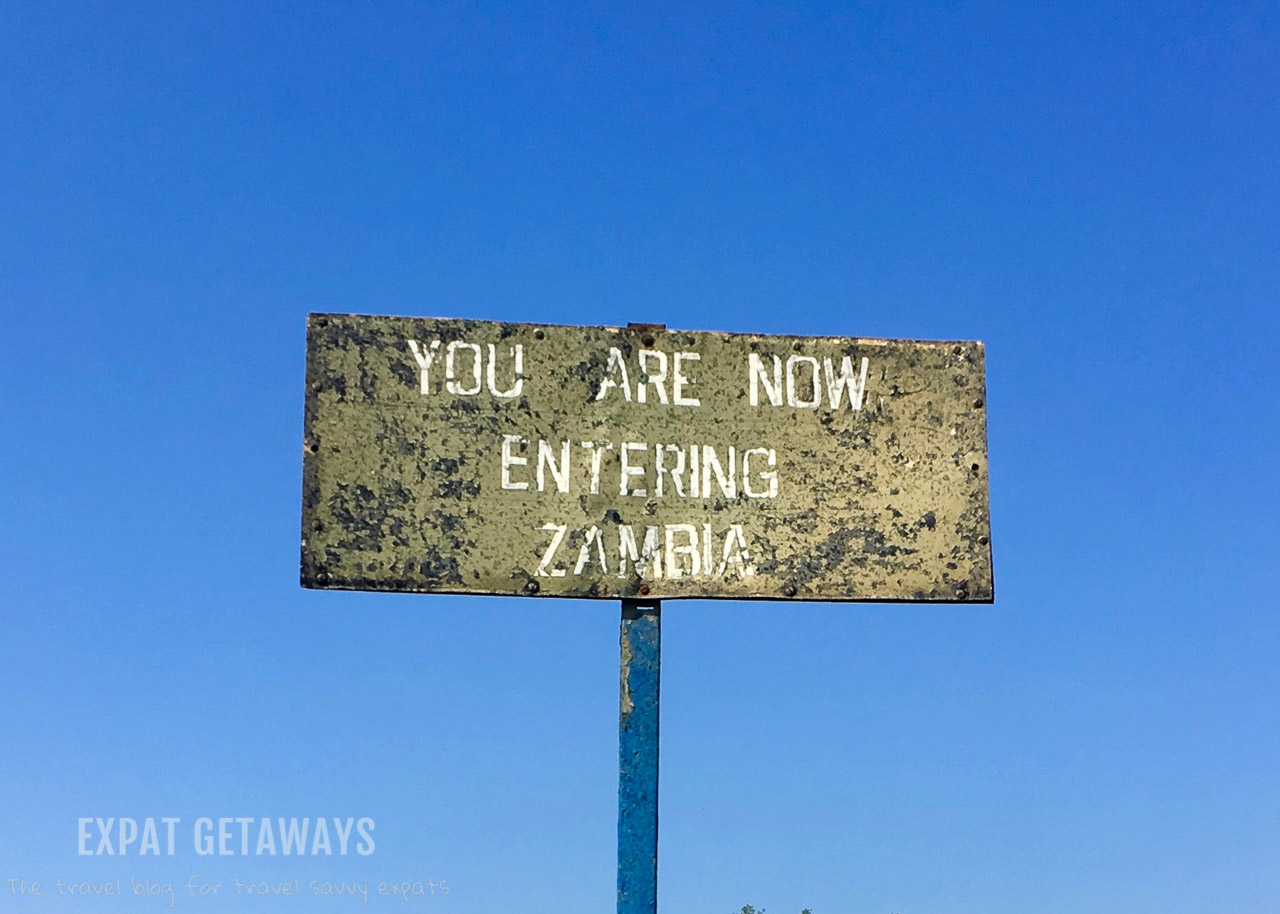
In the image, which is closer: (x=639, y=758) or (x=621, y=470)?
(x=639, y=758)

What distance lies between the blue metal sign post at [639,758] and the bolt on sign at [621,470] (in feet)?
0.40

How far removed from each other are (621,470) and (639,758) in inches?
38.9

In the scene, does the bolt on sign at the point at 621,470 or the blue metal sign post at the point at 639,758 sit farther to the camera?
the bolt on sign at the point at 621,470

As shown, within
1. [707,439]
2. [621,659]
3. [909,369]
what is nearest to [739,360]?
[707,439]

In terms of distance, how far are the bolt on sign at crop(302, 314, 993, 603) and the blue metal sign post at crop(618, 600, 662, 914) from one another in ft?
0.40

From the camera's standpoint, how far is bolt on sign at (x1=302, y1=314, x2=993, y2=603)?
15.5ft

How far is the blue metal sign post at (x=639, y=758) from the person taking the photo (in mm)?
4469

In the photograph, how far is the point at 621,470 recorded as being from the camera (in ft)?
15.8

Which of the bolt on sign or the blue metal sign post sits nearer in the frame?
the blue metal sign post

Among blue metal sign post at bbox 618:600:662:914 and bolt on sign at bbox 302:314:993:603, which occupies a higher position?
bolt on sign at bbox 302:314:993:603

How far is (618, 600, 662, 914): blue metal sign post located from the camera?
447cm

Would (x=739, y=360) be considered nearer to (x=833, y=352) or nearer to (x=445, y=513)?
(x=833, y=352)

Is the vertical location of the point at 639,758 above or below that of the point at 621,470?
below

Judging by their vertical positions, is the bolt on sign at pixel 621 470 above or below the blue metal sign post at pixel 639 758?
above
